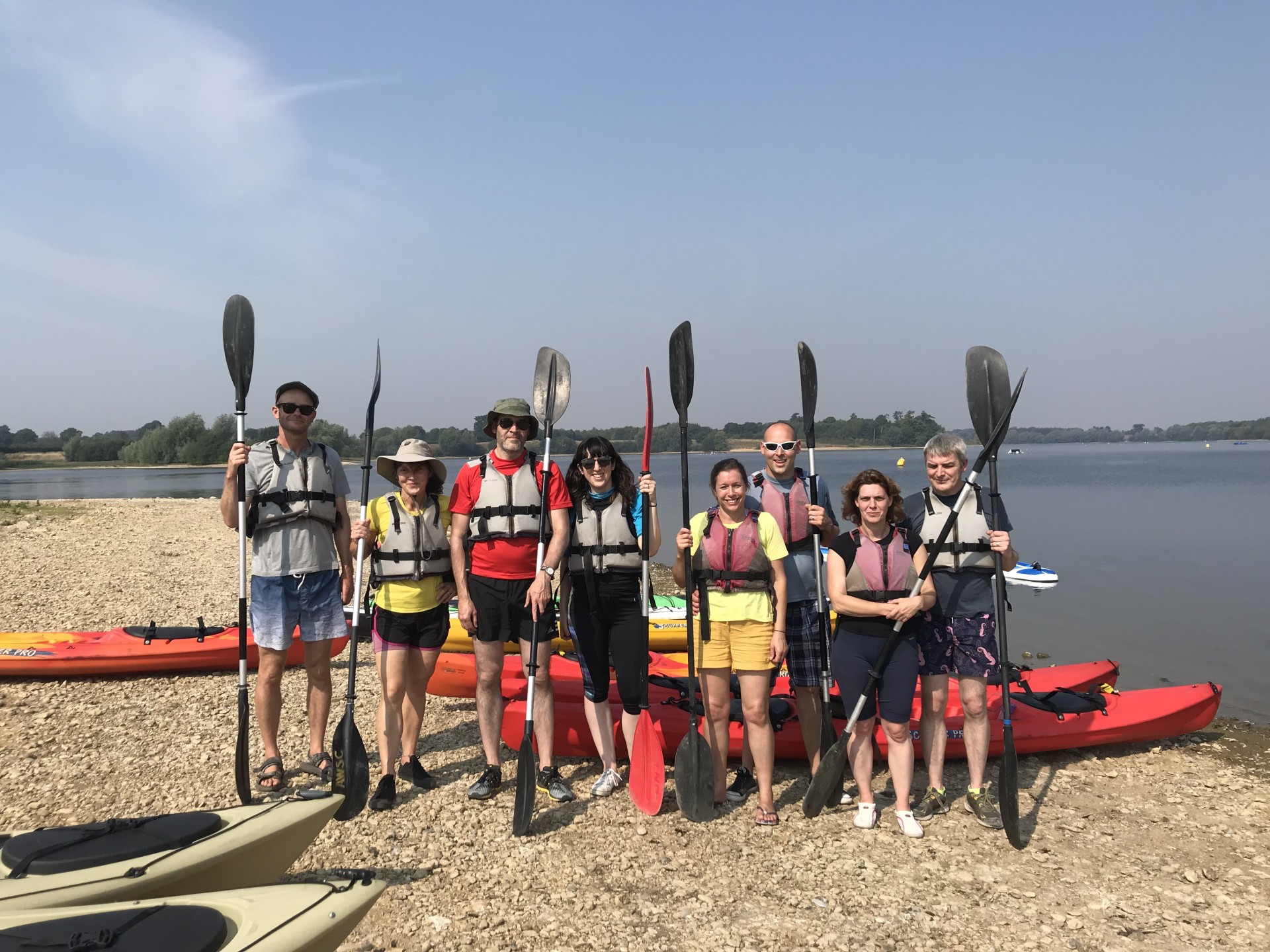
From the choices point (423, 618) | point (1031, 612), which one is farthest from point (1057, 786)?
point (1031, 612)

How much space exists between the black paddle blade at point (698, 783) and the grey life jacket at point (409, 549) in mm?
1580

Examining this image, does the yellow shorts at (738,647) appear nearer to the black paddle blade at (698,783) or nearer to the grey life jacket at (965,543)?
the black paddle blade at (698,783)

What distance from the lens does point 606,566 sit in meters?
3.91

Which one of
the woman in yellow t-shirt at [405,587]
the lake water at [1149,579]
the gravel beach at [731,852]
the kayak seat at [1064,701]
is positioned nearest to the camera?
the gravel beach at [731,852]

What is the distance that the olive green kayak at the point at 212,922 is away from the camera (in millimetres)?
2027

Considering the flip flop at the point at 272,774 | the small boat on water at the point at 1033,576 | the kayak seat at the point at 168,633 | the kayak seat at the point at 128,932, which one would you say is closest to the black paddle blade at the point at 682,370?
the flip flop at the point at 272,774

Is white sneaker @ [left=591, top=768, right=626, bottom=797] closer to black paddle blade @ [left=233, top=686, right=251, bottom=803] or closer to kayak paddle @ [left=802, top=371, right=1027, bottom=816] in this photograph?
kayak paddle @ [left=802, top=371, right=1027, bottom=816]

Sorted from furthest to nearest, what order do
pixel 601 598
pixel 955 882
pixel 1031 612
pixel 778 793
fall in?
pixel 1031 612
pixel 778 793
pixel 601 598
pixel 955 882

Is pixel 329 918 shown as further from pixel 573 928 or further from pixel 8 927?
pixel 573 928

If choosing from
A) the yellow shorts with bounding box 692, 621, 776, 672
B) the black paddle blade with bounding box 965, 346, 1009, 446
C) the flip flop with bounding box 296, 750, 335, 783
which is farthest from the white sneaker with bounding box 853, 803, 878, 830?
the flip flop with bounding box 296, 750, 335, 783

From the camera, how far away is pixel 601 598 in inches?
156

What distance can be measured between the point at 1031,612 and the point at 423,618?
33.9ft

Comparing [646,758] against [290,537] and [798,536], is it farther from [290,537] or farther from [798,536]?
[290,537]

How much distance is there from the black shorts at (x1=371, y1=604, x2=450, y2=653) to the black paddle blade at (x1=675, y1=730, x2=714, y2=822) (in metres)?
1.40
